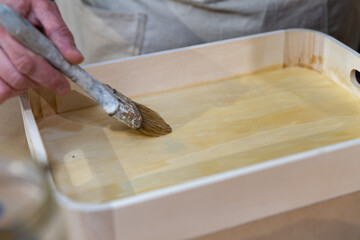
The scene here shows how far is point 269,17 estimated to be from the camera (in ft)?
2.80

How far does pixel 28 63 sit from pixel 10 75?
0.12ft

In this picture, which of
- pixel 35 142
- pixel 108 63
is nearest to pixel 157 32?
pixel 108 63

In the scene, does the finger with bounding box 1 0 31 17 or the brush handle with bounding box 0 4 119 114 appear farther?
the finger with bounding box 1 0 31 17

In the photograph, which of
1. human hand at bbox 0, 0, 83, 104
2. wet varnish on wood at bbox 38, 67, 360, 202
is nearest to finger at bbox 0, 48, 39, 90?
human hand at bbox 0, 0, 83, 104

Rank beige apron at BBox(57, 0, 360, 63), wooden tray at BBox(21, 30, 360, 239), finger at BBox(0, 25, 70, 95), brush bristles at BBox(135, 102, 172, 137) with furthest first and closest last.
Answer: beige apron at BBox(57, 0, 360, 63), brush bristles at BBox(135, 102, 172, 137), finger at BBox(0, 25, 70, 95), wooden tray at BBox(21, 30, 360, 239)

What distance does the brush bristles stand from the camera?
655 millimetres

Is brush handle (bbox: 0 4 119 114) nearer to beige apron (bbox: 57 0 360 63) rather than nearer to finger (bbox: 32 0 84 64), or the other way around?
finger (bbox: 32 0 84 64)

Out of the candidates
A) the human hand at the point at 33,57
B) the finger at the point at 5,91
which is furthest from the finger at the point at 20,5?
the finger at the point at 5,91

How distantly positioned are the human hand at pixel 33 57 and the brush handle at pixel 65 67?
0.4 inches

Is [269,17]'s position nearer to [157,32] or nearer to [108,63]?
[157,32]

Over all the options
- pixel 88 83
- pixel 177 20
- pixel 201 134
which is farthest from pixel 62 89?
pixel 177 20

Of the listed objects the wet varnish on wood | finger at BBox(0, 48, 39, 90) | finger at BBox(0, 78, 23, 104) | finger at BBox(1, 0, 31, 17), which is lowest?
the wet varnish on wood

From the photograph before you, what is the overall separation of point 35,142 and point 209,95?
0.31 metres

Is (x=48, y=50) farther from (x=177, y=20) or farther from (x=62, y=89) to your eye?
(x=177, y=20)
